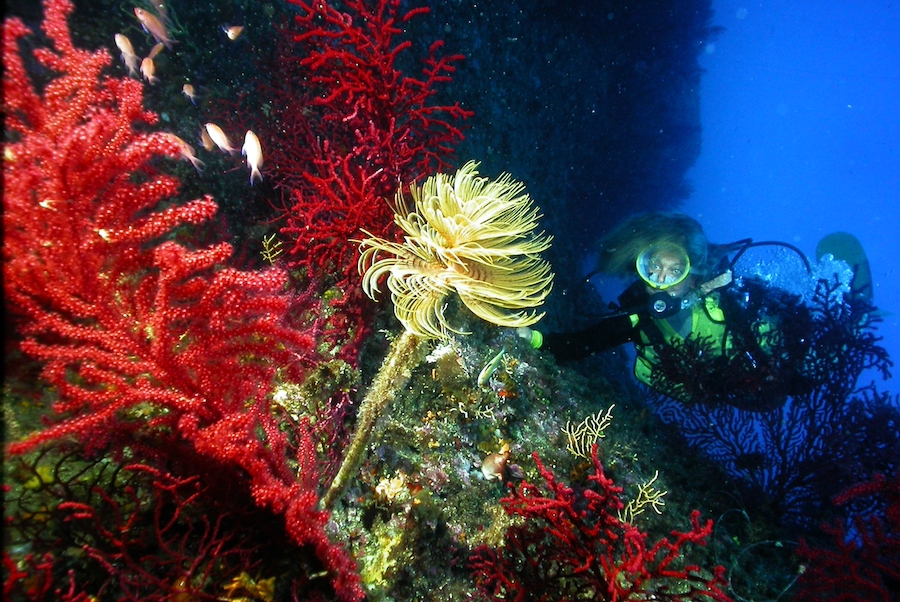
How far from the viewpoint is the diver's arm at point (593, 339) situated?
6145mm

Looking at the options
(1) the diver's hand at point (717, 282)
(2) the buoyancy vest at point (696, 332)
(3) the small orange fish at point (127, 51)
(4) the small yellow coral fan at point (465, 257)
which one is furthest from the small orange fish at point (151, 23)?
(1) the diver's hand at point (717, 282)

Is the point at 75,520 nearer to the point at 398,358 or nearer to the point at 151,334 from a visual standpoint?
the point at 151,334

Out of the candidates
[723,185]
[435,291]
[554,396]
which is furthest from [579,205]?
[723,185]

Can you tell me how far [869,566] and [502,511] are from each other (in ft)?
Result: 11.7

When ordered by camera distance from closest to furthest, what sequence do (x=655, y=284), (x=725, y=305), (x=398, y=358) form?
(x=398, y=358) < (x=655, y=284) < (x=725, y=305)

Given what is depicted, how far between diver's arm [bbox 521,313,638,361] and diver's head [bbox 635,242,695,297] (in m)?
0.61

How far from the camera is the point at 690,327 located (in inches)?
289

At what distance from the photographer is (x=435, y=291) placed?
2.64 m

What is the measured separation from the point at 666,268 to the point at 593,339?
1495 millimetres

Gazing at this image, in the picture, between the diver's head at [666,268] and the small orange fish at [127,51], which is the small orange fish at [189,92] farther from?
the diver's head at [666,268]

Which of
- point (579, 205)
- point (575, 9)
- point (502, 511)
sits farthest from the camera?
point (579, 205)

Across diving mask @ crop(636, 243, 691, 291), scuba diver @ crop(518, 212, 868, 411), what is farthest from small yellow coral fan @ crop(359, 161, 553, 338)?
diving mask @ crop(636, 243, 691, 291)

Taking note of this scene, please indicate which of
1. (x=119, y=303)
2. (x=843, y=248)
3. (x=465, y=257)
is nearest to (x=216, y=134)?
(x=119, y=303)

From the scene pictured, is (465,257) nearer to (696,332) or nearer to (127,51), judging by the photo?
(127,51)
